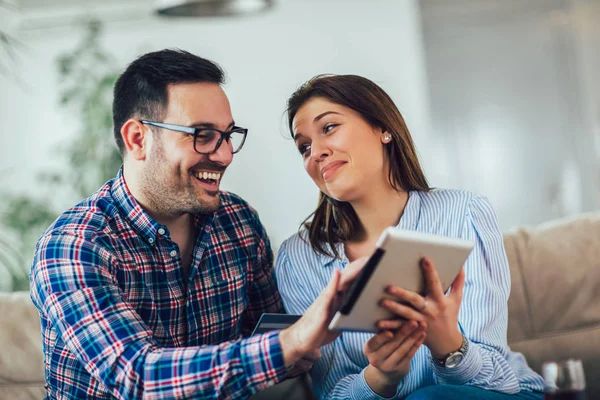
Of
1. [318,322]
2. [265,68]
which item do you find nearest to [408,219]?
[318,322]

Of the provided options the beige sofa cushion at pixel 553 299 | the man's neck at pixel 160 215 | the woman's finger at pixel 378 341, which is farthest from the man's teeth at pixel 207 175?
Answer: the beige sofa cushion at pixel 553 299

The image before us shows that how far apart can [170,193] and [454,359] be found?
797 millimetres

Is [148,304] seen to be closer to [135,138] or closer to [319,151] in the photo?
[135,138]

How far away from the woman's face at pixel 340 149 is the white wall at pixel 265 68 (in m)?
3.25

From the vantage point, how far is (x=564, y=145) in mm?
5418

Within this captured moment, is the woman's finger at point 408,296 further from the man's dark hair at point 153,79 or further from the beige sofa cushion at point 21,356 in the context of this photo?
the beige sofa cushion at point 21,356

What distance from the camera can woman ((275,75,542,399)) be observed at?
1646 millimetres

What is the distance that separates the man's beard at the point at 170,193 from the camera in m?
1.78

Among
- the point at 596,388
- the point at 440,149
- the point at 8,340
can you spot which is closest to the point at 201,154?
the point at 8,340

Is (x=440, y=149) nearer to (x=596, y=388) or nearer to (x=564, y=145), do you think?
(x=564, y=145)

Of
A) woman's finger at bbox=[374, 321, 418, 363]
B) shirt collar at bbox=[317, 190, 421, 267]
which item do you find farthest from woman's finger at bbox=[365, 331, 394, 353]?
shirt collar at bbox=[317, 190, 421, 267]

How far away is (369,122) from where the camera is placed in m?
1.95

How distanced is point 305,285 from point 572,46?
4.29 metres

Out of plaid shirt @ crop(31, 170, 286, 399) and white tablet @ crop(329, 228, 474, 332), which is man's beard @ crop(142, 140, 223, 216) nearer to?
plaid shirt @ crop(31, 170, 286, 399)
